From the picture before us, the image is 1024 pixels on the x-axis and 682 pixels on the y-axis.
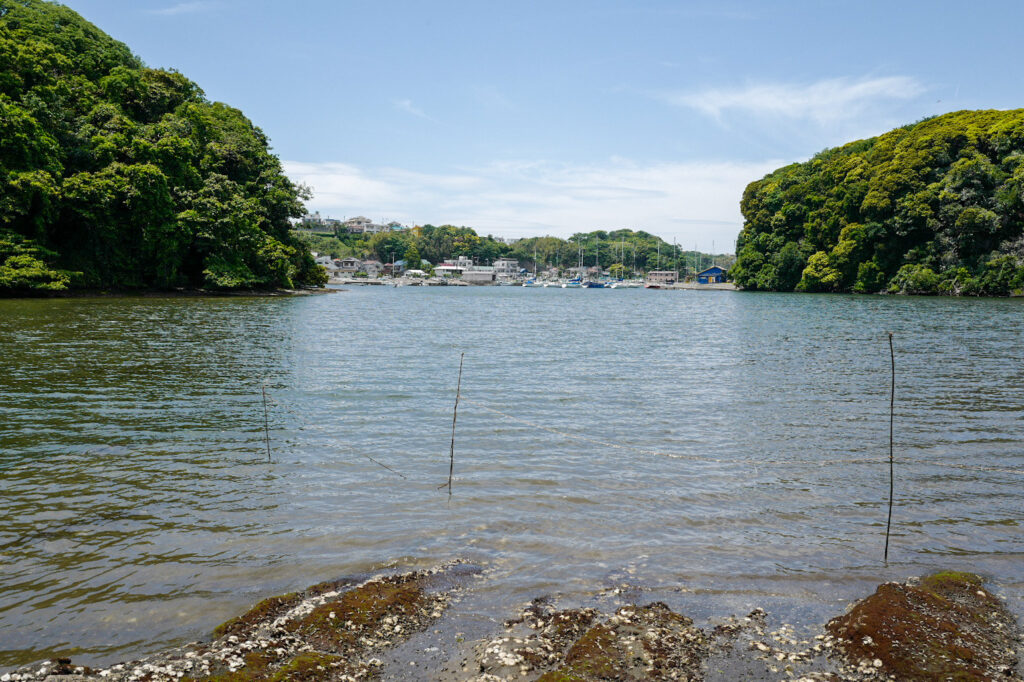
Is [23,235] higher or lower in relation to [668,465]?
higher

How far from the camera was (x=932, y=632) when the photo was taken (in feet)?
18.5

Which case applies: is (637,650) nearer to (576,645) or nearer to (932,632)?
(576,645)

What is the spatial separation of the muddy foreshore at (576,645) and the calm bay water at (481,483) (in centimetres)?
50

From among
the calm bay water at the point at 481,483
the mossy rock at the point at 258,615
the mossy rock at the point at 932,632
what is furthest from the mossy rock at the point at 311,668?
the mossy rock at the point at 932,632

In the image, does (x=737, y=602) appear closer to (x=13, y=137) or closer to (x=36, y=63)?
(x=13, y=137)

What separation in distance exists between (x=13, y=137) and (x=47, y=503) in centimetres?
5208

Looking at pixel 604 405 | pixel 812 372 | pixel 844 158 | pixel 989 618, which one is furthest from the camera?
pixel 844 158

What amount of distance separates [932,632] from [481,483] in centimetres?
653

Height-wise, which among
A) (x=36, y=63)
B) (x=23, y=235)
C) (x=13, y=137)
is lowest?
(x=23, y=235)

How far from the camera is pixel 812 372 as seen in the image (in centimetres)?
2341

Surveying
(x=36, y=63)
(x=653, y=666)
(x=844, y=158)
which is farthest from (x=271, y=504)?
(x=844, y=158)

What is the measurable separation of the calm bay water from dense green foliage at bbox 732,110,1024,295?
210 ft

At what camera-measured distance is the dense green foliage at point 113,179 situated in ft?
160

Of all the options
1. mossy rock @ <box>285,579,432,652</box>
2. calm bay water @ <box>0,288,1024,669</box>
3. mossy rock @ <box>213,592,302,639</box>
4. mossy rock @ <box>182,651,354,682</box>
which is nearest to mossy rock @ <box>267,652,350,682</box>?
mossy rock @ <box>182,651,354,682</box>
